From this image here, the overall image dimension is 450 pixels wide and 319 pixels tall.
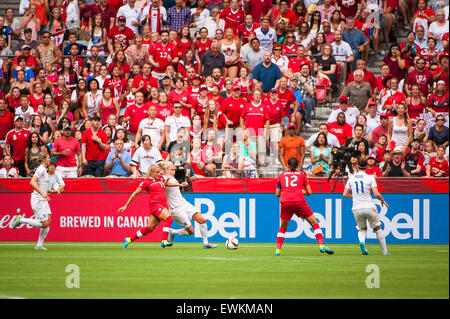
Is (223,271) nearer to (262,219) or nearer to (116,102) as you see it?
(262,219)

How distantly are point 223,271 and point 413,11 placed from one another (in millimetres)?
16016

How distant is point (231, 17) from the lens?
24.4 metres

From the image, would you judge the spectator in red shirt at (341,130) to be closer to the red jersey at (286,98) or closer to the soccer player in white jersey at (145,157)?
the red jersey at (286,98)

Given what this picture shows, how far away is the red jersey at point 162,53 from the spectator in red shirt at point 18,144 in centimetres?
479

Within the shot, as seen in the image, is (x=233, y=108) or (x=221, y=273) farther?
(x=233, y=108)

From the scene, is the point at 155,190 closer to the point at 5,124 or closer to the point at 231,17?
the point at 5,124

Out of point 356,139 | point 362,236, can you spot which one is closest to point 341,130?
point 356,139

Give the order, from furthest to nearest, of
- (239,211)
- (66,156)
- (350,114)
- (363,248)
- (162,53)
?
(162,53), (350,114), (66,156), (239,211), (363,248)

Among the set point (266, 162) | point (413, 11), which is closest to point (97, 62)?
point (266, 162)

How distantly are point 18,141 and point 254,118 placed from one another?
660cm

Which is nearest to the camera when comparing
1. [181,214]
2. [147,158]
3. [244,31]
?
[181,214]

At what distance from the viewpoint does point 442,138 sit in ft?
65.1

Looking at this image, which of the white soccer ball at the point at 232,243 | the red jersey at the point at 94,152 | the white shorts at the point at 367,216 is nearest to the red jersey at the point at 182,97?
the red jersey at the point at 94,152

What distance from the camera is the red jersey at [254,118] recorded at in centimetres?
2028
